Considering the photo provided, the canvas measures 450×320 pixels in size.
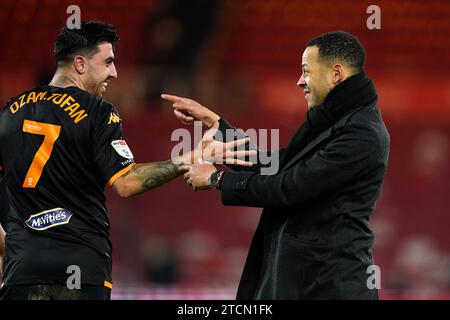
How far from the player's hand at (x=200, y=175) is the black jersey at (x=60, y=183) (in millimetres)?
314

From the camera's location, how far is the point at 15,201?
Answer: 3.52m

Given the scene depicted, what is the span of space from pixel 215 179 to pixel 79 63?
0.76 metres

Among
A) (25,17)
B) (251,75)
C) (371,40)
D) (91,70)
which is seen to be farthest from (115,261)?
(91,70)

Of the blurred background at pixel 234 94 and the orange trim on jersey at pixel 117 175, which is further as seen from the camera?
the blurred background at pixel 234 94

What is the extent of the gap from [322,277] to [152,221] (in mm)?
6688

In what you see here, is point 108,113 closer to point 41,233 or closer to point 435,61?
point 41,233

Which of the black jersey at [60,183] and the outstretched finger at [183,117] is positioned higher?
the outstretched finger at [183,117]

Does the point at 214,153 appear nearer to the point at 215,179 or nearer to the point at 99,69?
the point at 215,179

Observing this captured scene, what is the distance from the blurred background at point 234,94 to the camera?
9.77 meters

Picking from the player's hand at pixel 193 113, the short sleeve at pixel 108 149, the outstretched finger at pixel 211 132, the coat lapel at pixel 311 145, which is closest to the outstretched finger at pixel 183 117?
the player's hand at pixel 193 113

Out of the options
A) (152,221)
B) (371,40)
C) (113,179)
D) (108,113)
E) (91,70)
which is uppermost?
(371,40)

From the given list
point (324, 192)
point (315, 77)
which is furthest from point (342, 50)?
point (324, 192)

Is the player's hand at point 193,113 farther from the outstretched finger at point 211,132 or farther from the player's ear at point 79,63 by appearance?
the player's ear at point 79,63

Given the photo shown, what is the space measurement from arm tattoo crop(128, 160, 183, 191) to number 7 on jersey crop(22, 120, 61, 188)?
336mm
